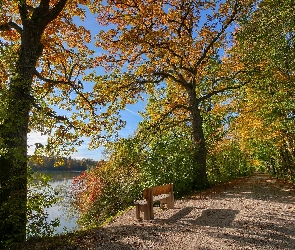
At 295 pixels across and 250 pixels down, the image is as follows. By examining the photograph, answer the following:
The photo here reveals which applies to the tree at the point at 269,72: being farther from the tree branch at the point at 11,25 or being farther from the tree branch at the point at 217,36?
the tree branch at the point at 11,25

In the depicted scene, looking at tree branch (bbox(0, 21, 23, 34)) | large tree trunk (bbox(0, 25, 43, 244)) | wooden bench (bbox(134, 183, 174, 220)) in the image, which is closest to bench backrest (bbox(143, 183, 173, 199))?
wooden bench (bbox(134, 183, 174, 220))

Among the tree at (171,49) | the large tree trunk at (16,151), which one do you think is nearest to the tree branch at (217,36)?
the tree at (171,49)

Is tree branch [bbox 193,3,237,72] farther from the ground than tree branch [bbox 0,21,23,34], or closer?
farther from the ground

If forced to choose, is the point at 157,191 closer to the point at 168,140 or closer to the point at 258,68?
the point at 168,140

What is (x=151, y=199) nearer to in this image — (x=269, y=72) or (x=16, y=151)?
(x=16, y=151)

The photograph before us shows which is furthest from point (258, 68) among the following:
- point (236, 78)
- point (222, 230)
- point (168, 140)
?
point (222, 230)

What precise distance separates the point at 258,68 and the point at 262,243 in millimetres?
9315

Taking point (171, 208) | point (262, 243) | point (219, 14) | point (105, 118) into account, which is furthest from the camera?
point (219, 14)

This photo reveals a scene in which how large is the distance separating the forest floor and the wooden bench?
0.26m

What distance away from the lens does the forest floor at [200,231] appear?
546cm

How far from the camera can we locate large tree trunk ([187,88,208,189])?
1304cm

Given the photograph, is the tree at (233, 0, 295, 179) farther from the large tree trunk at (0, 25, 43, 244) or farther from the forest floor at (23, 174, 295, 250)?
the large tree trunk at (0, 25, 43, 244)

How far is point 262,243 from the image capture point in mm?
5355

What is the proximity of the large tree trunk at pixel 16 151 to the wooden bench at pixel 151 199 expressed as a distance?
2918 millimetres
